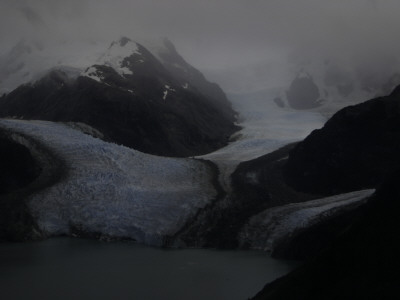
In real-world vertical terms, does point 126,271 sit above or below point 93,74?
below

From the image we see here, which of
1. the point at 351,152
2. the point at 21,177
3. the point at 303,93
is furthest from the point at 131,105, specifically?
the point at 303,93

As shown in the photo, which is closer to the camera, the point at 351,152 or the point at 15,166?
the point at 15,166

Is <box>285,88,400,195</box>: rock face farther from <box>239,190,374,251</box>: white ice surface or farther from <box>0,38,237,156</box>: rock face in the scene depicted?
<box>0,38,237,156</box>: rock face

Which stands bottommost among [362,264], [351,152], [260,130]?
[362,264]

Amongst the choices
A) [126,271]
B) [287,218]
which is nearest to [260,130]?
[287,218]

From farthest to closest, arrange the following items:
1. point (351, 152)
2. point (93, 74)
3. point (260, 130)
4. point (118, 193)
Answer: point (93, 74) < point (260, 130) < point (351, 152) < point (118, 193)

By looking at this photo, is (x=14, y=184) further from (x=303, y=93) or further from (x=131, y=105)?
(x=303, y=93)

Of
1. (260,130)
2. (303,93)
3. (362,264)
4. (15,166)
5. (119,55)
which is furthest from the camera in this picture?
(303,93)

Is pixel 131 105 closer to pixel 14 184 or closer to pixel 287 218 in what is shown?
pixel 14 184
